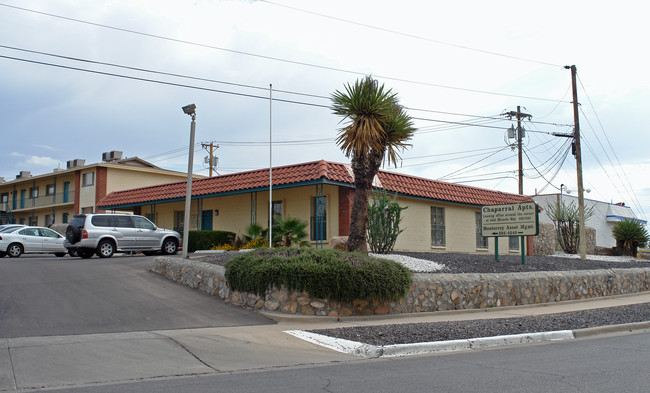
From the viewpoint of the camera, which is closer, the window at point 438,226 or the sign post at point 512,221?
the sign post at point 512,221

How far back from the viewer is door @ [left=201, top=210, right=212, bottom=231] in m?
26.2

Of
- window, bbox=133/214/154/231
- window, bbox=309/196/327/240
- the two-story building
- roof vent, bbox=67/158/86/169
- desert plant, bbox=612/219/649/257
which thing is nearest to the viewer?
window, bbox=133/214/154/231

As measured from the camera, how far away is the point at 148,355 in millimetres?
7957

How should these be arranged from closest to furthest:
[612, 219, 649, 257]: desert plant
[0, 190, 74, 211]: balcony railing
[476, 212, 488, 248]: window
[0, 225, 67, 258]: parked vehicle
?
1. [0, 225, 67, 258]: parked vehicle
2. [476, 212, 488, 248]: window
3. [612, 219, 649, 257]: desert plant
4. [0, 190, 74, 211]: balcony railing

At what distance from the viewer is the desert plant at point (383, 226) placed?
17062mm

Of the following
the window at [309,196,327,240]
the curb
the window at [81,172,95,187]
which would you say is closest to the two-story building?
the window at [81,172,95,187]

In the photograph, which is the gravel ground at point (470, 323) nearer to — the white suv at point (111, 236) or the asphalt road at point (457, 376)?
the asphalt road at point (457, 376)

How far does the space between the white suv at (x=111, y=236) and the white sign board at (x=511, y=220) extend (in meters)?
12.0

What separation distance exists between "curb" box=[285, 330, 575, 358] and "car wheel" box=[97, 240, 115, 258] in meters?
12.5

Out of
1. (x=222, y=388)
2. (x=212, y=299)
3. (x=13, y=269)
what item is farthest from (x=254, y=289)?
(x=13, y=269)

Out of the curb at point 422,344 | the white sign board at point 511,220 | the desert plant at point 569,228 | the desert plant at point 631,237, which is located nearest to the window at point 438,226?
the desert plant at point 569,228

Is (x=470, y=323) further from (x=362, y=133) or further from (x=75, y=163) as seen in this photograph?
(x=75, y=163)

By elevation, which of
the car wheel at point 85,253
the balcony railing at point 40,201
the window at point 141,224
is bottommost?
the car wheel at point 85,253

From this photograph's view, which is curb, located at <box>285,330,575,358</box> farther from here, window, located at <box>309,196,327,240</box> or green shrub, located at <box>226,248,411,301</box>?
window, located at <box>309,196,327,240</box>
